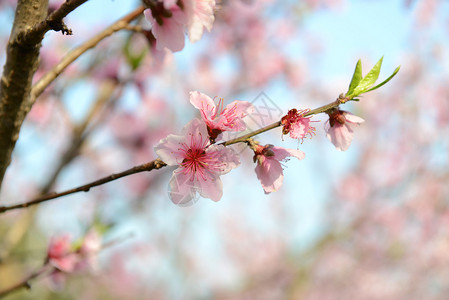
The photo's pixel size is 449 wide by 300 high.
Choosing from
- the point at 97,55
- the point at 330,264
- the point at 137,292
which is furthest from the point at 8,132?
the point at 137,292

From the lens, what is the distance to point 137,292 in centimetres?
1683

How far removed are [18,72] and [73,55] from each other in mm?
303

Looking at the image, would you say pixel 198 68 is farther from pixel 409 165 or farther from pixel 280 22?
pixel 409 165

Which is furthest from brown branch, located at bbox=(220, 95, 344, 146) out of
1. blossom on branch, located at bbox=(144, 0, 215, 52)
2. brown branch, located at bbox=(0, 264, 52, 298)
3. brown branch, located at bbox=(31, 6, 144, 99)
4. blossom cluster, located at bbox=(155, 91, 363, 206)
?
brown branch, located at bbox=(0, 264, 52, 298)

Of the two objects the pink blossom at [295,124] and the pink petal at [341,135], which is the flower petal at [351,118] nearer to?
the pink petal at [341,135]

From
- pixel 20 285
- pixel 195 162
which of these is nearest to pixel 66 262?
pixel 20 285

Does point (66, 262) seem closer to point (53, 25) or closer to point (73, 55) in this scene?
point (73, 55)

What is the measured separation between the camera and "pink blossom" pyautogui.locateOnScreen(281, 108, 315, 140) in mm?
1040

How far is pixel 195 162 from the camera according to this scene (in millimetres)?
1113

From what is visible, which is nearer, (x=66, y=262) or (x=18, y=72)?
(x=18, y=72)

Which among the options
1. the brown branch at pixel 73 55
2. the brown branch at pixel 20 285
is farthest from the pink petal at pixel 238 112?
the brown branch at pixel 20 285

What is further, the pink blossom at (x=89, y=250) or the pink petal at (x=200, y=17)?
the pink blossom at (x=89, y=250)

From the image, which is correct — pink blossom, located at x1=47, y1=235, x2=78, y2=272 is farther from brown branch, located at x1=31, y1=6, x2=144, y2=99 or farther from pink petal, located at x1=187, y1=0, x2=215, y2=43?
pink petal, located at x1=187, y1=0, x2=215, y2=43

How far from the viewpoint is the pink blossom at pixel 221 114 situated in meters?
1.04
